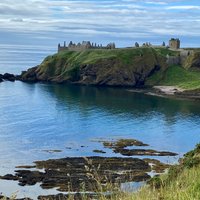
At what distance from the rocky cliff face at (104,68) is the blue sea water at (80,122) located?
9106mm

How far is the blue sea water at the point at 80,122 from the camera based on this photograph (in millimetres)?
58625

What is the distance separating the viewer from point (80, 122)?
8362 cm

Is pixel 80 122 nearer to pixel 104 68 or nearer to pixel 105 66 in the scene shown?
pixel 104 68

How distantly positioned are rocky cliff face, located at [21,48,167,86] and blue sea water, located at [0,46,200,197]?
9106 mm

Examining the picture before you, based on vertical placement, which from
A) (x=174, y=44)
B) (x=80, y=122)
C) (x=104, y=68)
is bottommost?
(x=80, y=122)

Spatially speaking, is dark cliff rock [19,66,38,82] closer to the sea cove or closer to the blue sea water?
the blue sea water

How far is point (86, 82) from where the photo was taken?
144625mm

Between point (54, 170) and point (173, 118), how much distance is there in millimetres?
46861

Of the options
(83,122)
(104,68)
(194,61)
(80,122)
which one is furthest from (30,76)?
(83,122)

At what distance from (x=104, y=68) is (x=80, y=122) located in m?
62.6

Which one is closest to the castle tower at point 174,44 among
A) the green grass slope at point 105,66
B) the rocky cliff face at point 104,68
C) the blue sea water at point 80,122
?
the green grass slope at point 105,66

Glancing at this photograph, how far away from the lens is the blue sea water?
58.6m

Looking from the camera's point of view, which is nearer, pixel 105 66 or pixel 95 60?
pixel 105 66

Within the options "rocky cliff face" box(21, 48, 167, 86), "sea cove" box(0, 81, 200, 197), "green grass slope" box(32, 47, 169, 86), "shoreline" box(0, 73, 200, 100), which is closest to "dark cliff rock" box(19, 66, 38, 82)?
"rocky cliff face" box(21, 48, 167, 86)
